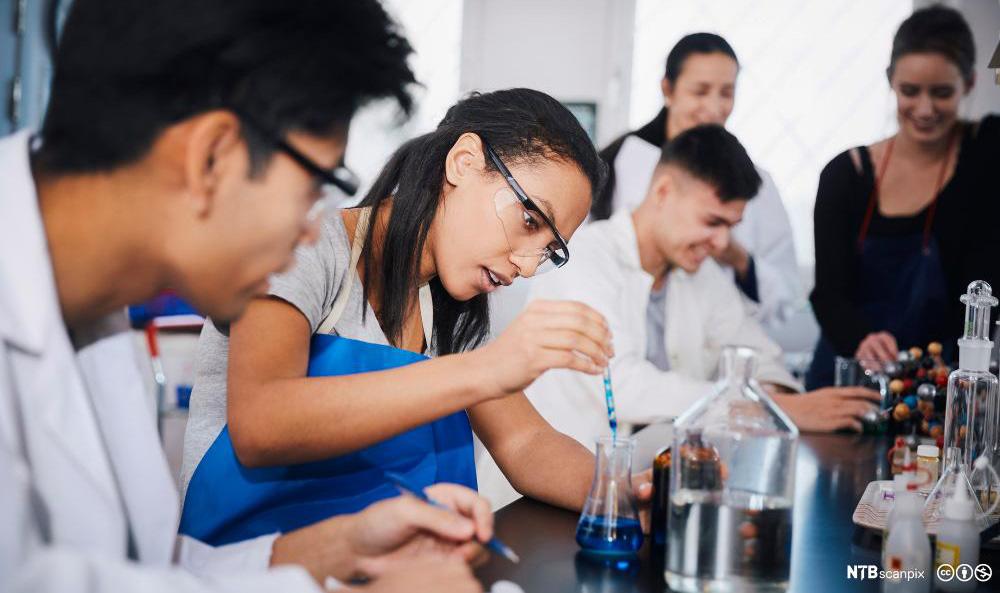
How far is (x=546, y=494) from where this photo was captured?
5.29 ft

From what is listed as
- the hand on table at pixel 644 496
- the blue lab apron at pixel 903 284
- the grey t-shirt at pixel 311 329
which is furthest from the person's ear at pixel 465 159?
the blue lab apron at pixel 903 284

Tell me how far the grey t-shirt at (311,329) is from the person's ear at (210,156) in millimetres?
564

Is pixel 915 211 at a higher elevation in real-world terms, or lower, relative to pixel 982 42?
lower

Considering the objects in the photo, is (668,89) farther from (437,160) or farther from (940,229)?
(437,160)

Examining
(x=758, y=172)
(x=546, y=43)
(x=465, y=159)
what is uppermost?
(x=546, y=43)

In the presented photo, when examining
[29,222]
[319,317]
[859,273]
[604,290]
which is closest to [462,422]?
[319,317]

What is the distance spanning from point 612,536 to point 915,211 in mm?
2114

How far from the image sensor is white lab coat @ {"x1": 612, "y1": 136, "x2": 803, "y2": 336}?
3.54m

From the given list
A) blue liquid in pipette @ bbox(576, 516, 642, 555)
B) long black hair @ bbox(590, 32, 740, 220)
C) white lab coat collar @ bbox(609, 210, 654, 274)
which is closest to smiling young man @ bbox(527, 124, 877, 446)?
white lab coat collar @ bbox(609, 210, 654, 274)

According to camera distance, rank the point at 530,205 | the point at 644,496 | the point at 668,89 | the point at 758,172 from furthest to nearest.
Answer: the point at 668,89 < the point at 758,172 < the point at 530,205 < the point at 644,496

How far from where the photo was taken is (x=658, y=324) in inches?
125

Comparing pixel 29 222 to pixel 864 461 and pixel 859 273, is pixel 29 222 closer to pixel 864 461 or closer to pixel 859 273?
pixel 864 461

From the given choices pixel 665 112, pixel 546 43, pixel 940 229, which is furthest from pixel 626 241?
pixel 546 43

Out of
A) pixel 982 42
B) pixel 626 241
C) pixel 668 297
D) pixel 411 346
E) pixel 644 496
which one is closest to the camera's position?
pixel 644 496
